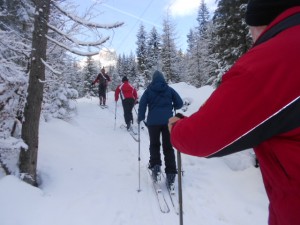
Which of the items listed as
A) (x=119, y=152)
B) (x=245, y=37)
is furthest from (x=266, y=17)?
(x=245, y=37)

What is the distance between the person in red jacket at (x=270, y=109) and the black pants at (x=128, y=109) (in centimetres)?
1369

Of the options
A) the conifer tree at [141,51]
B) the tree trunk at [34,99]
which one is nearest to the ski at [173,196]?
the tree trunk at [34,99]

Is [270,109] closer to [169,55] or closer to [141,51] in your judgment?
[169,55]

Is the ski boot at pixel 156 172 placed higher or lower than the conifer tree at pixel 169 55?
lower

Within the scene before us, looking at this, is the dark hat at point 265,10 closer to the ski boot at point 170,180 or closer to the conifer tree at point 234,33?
the ski boot at point 170,180

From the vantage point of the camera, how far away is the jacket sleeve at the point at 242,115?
1.31 meters

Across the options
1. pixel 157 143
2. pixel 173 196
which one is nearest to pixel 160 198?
pixel 173 196

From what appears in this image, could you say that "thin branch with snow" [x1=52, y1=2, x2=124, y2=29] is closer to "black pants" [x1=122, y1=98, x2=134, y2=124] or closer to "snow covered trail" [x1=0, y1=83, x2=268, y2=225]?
"snow covered trail" [x1=0, y1=83, x2=268, y2=225]

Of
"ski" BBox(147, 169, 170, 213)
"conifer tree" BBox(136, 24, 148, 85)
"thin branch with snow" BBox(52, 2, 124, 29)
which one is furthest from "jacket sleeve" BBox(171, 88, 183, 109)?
"conifer tree" BBox(136, 24, 148, 85)

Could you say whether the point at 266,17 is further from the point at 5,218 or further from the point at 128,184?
the point at 128,184

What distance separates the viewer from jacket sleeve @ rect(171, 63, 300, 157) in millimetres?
1306

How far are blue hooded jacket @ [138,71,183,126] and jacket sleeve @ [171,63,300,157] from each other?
5.96 m

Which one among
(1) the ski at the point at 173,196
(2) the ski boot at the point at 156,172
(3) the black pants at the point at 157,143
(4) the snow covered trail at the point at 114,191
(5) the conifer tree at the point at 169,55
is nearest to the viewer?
(4) the snow covered trail at the point at 114,191

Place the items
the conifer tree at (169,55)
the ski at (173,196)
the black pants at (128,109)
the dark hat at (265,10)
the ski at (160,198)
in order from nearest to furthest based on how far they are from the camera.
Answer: the dark hat at (265,10) < the ski at (160,198) < the ski at (173,196) < the black pants at (128,109) < the conifer tree at (169,55)
